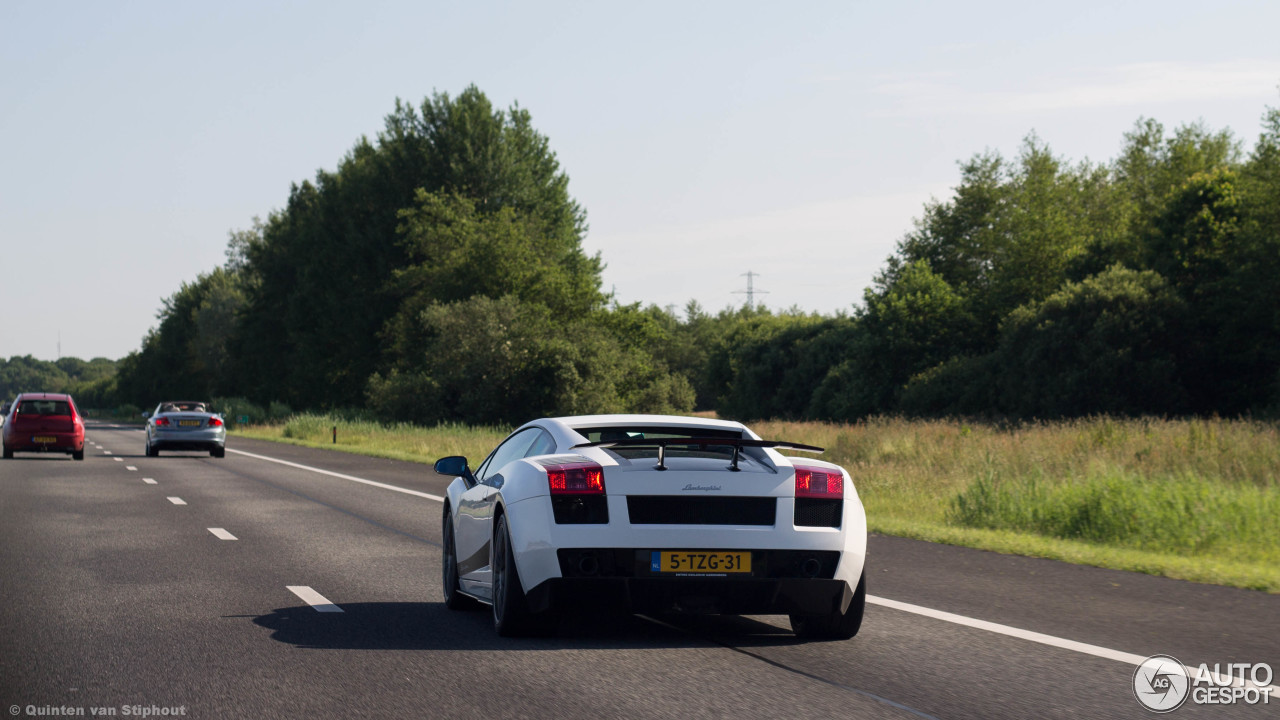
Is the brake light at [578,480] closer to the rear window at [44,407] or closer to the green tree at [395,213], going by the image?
the rear window at [44,407]

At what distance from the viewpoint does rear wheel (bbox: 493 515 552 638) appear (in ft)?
25.4

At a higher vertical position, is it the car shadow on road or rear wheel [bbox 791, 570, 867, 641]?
rear wheel [bbox 791, 570, 867, 641]

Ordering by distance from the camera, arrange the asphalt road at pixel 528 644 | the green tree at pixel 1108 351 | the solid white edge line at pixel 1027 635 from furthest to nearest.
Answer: the green tree at pixel 1108 351 < the solid white edge line at pixel 1027 635 < the asphalt road at pixel 528 644

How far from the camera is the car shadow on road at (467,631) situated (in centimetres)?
782

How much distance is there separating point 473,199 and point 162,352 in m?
89.3

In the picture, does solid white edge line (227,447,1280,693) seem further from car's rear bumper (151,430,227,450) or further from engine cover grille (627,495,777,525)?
car's rear bumper (151,430,227,450)

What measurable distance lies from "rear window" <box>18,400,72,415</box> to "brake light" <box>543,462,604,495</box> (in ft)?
98.5

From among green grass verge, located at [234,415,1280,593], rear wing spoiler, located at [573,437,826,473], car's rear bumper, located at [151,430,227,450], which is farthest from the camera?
car's rear bumper, located at [151,430,227,450]

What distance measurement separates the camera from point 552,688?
6.45 metres

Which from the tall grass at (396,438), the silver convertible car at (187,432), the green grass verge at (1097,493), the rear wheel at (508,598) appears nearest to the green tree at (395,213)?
the tall grass at (396,438)

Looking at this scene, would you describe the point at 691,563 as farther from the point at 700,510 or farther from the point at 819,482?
the point at 819,482

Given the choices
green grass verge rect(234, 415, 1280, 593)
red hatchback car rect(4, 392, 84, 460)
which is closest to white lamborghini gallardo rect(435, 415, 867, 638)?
green grass verge rect(234, 415, 1280, 593)

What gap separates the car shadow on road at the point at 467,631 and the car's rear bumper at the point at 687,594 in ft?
1.22

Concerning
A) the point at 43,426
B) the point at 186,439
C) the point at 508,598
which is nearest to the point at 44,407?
the point at 43,426
